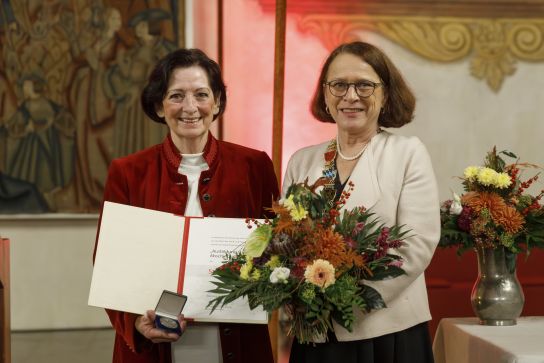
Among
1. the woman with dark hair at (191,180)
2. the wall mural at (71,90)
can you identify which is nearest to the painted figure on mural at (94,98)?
the wall mural at (71,90)

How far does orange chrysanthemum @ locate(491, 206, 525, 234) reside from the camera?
3295 mm

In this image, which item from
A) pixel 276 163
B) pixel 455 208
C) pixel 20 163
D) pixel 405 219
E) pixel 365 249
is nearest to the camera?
pixel 365 249

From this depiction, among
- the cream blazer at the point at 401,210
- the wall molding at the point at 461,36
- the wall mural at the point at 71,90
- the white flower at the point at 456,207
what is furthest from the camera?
the wall mural at the point at 71,90

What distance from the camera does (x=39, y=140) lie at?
25.7 feet

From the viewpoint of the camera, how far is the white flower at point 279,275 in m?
2.47

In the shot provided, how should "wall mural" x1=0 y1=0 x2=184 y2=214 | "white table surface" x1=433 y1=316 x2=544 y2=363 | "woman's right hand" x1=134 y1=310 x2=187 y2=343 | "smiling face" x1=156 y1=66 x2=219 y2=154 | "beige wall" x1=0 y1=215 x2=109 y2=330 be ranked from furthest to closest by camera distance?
"beige wall" x1=0 y1=215 x2=109 y2=330 < "wall mural" x1=0 y1=0 x2=184 y2=214 < "smiling face" x1=156 y1=66 x2=219 y2=154 < "white table surface" x1=433 y1=316 x2=544 y2=363 < "woman's right hand" x1=134 y1=310 x2=187 y2=343

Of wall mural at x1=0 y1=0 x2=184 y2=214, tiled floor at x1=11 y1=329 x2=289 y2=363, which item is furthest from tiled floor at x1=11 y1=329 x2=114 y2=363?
wall mural at x1=0 y1=0 x2=184 y2=214

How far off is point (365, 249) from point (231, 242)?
54 centimetres

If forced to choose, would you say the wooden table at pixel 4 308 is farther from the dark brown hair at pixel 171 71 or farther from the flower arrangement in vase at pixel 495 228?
the flower arrangement in vase at pixel 495 228

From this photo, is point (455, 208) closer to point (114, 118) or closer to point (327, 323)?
point (327, 323)

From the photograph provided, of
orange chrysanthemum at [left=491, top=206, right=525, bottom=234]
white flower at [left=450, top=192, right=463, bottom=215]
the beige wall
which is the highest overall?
white flower at [left=450, top=192, right=463, bottom=215]

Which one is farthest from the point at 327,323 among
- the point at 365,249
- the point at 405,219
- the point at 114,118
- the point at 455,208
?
the point at 114,118

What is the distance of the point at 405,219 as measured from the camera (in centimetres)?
272

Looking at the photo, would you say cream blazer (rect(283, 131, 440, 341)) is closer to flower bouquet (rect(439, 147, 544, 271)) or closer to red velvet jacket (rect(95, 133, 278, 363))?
red velvet jacket (rect(95, 133, 278, 363))
